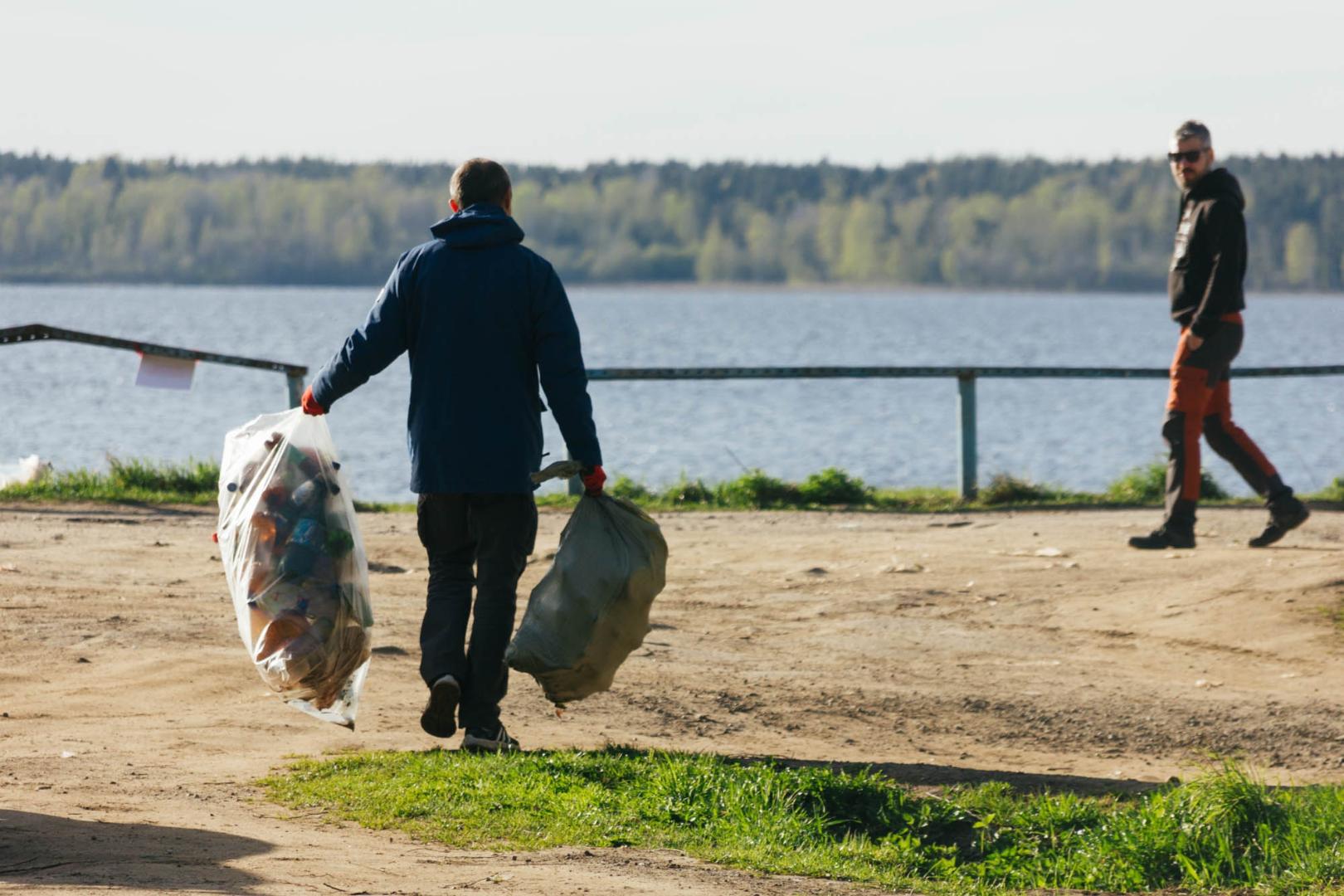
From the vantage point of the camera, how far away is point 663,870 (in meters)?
5.21

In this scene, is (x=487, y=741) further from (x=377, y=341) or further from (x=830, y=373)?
(x=830, y=373)

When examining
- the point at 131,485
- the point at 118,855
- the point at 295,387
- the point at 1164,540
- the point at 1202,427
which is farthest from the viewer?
the point at 131,485

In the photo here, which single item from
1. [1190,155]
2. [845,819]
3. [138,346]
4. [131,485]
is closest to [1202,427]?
[1190,155]

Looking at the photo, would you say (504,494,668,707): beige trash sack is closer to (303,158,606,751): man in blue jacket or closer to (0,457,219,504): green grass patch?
(303,158,606,751): man in blue jacket

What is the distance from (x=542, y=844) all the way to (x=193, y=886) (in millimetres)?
1224

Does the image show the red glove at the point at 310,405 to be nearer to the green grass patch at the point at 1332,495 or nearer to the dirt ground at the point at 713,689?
the dirt ground at the point at 713,689

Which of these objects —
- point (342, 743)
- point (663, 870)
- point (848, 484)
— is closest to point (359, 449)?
point (848, 484)

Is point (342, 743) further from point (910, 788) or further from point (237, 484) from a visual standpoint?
point (910, 788)

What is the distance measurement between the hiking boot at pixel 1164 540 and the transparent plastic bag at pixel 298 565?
5946mm

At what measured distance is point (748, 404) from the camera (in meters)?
46.4

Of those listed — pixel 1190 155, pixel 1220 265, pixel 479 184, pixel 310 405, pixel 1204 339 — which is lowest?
pixel 310 405

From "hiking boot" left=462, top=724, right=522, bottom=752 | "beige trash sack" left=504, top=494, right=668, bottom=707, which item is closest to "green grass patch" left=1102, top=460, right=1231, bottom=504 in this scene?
"beige trash sack" left=504, top=494, right=668, bottom=707

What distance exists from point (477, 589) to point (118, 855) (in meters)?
1.93

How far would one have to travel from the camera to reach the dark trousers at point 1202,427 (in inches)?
416
